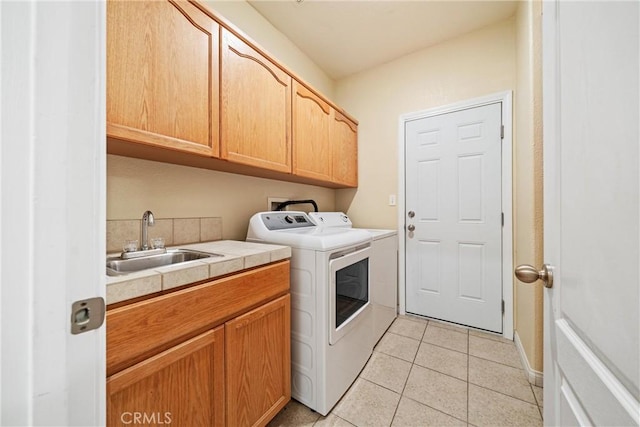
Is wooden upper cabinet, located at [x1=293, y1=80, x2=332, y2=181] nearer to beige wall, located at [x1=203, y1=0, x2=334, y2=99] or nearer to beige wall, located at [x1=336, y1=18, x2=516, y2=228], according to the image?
beige wall, located at [x1=203, y1=0, x2=334, y2=99]

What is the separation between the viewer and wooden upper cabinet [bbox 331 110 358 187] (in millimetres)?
2316

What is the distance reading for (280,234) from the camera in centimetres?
148

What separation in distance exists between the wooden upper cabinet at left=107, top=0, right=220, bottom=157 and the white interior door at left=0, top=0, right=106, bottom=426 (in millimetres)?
687

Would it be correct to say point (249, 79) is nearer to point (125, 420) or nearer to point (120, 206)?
point (120, 206)

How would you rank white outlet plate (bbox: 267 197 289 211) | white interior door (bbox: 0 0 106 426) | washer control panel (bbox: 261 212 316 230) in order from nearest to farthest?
1. white interior door (bbox: 0 0 106 426)
2. washer control panel (bbox: 261 212 316 230)
3. white outlet plate (bbox: 267 197 289 211)

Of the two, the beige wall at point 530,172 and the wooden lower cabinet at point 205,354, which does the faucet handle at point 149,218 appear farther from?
the beige wall at point 530,172

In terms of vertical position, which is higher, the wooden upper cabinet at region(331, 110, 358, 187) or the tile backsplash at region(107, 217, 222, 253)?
the wooden upper cabinet at region(331, 110, 358, 187)

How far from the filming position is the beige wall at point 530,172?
1475 millimetres

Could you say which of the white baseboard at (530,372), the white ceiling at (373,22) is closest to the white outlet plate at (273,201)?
the white ceiling at (373,22)

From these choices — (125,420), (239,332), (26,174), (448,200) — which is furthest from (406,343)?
(26,174)

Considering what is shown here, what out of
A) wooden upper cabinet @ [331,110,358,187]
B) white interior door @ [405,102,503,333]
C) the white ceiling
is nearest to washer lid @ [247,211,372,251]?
wooden upper cabinet @ [331,110,358,187]

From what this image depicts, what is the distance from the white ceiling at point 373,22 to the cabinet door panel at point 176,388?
234 centimetres

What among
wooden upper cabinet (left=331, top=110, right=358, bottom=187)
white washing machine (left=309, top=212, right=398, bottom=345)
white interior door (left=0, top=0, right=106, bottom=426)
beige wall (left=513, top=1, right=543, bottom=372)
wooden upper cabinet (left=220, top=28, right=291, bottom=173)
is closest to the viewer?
white interior door (left=0, top=0, right=106, bottom=426)

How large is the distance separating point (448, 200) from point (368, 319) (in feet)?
4.49
